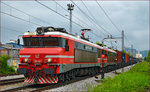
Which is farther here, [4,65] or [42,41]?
[4,65]

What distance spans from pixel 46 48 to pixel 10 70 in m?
14.9

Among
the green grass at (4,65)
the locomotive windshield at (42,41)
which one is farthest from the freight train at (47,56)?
the green grass at (4,65)

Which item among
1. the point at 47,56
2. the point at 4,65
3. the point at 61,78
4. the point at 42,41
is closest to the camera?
the point at 47,56

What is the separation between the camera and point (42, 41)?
1386 cm

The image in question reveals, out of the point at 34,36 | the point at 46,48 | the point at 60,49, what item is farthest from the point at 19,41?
the point at 60,49

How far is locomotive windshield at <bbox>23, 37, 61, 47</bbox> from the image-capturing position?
1365 centimetres

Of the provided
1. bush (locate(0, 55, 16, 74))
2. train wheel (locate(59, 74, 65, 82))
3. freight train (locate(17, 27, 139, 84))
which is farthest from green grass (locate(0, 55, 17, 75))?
train wheel (locate(59, 74, 65, 82))

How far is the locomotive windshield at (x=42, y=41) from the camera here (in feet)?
44.8

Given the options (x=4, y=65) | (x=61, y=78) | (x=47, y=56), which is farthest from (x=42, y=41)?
(x=4, y=65)

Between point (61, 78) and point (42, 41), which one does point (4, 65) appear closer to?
point (42, 41)

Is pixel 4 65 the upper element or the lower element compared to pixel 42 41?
lower

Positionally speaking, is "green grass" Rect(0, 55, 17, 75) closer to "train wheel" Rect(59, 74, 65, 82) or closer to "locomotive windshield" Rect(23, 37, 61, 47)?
"locomotive windshield" Rect(23, 37, 61, 47)

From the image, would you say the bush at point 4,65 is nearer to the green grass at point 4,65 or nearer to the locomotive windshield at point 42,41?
the green grass at point 4,65

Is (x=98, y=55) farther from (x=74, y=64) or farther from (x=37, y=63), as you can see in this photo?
→ (x=37, y=63)
